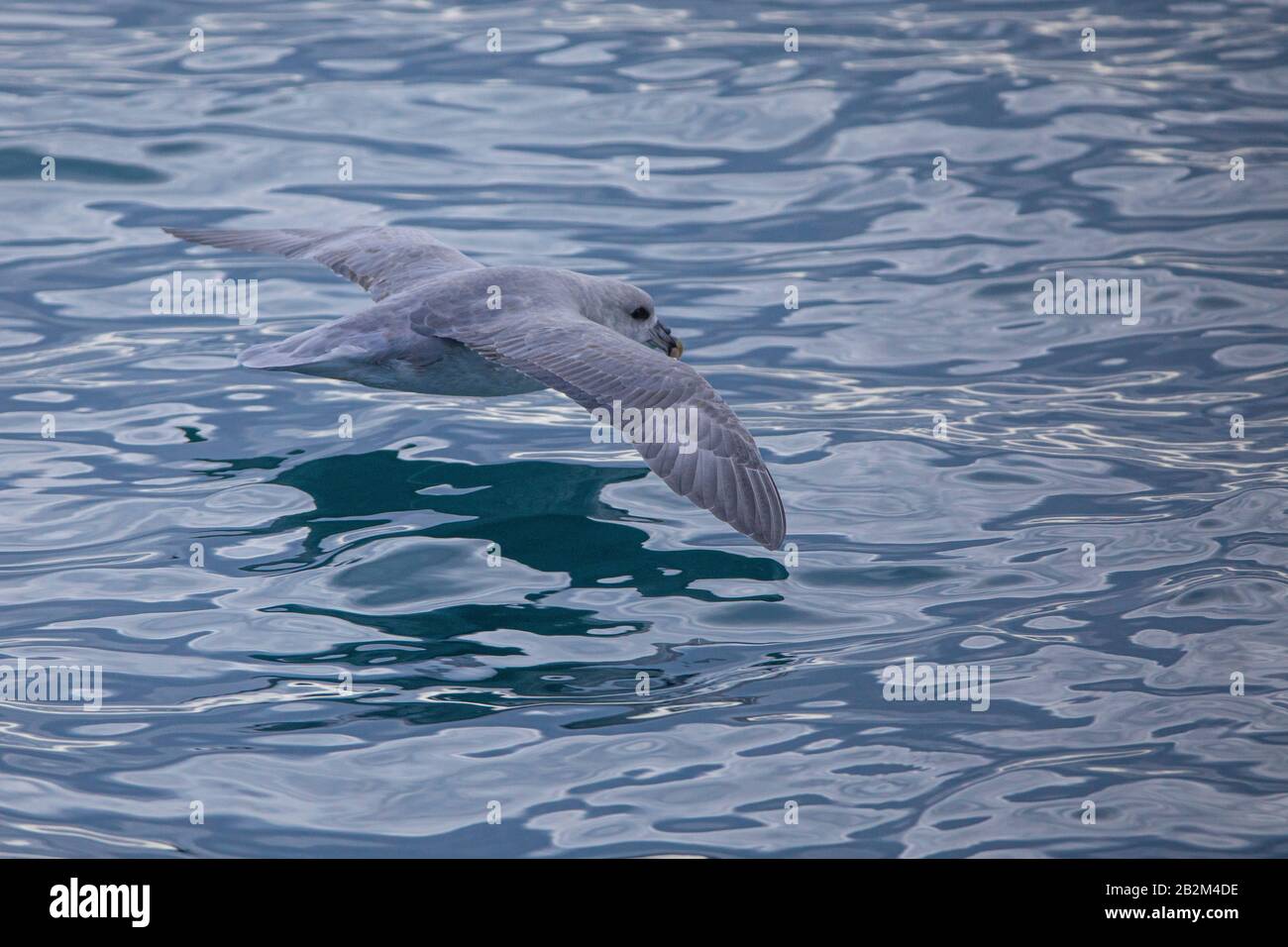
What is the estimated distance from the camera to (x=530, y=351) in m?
8.01

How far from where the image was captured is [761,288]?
11.5 metres

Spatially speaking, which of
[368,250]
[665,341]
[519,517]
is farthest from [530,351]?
[368,250]

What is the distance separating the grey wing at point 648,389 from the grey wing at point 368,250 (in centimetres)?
102

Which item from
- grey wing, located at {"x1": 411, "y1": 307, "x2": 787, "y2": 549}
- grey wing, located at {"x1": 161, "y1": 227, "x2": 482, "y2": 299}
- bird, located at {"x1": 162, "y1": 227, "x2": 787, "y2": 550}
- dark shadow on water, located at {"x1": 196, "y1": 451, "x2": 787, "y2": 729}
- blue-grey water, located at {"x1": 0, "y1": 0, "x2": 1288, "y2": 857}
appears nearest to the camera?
blue-grey water, located at {"x1": 0, "y1": 0, "x2": 1288, "y2": 857}

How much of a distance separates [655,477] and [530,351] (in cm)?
128

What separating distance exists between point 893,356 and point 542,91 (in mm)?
5513

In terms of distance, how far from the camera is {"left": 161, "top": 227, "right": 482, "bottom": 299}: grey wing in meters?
9.52

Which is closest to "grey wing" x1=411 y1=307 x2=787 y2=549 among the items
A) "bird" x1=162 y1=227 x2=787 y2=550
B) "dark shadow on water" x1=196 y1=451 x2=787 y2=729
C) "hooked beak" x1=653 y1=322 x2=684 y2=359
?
"bird" x1=162 y1=227 x2=787 y2=550

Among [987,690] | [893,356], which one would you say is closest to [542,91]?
[893,356]

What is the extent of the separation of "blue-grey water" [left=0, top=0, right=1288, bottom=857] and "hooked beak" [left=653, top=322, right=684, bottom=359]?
0.58m

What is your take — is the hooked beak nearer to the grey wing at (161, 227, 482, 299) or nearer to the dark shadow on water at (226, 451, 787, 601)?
the dark shadow on water at (226, 451, 787, 601)

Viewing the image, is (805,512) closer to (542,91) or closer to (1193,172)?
(1193,172)

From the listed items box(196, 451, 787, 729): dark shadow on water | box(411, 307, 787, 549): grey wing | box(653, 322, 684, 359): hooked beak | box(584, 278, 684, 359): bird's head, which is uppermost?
box(584, 278, 684, 359): bird's head

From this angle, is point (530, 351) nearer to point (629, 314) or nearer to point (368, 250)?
point (629, 314)
